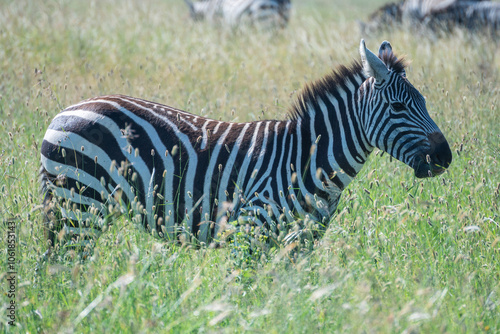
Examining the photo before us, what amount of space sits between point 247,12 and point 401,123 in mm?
10474

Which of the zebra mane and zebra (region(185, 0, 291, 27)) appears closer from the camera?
the zebra mane

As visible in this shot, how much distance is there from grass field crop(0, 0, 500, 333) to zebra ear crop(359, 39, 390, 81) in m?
0.70

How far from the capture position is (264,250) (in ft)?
10.6

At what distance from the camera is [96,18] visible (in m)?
12.3

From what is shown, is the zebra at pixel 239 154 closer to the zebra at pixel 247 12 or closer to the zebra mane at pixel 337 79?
the zebra mane at pixel 337 79

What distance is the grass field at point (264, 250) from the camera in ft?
9.07

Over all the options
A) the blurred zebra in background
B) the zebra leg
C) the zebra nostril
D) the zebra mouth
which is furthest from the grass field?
the blurred zebra in background

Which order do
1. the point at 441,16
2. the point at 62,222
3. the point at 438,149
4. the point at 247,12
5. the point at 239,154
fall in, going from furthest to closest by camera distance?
1. the point at 247,12
2. the point at 441,16
3. the point at 239,154
4. the point at 62,222
5. the point at 438,149

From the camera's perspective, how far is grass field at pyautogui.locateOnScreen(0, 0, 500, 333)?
277 cm

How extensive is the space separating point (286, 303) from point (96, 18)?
1116 centimetres

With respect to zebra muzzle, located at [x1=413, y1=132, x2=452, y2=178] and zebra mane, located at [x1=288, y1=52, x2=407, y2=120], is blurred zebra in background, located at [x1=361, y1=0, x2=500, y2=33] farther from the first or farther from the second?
zebra muzzle, located at [x1=413, y1=132, x2=452, y2=178]

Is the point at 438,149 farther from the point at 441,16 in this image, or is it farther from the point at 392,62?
the point at 441,16

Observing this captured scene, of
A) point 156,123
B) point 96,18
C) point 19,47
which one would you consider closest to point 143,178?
point 156,123

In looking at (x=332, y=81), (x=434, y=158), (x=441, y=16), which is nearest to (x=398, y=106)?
(x=434, y=158)
